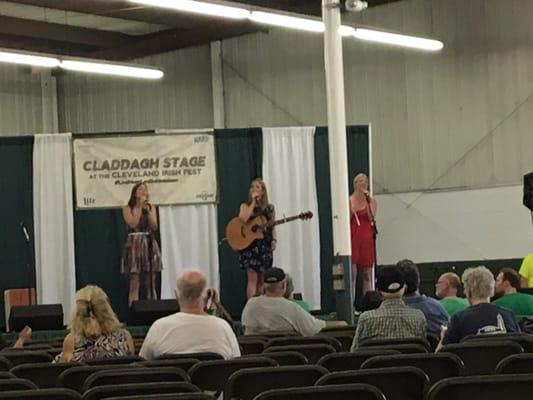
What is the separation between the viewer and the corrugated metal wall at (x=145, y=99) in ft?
65.1

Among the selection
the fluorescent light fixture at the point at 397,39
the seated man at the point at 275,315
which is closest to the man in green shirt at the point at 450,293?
the seated man at the point at 275,315

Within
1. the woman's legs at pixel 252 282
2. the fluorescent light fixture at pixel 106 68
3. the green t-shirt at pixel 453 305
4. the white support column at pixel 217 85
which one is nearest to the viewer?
the green t-shirt at pixel 453 305

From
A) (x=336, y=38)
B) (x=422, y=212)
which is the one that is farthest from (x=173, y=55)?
(x=336, y=38)

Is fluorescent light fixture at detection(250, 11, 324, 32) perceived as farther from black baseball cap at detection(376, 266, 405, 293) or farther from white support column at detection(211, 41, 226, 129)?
black baseball cap at detection(376, 266, 405, 293)

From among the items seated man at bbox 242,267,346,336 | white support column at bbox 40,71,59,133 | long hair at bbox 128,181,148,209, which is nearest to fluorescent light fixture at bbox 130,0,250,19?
long hair at bbox 128,181,148,209

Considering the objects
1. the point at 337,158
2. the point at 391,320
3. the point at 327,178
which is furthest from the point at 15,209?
the point at 391,320

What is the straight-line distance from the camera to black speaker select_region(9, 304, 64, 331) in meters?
12.6

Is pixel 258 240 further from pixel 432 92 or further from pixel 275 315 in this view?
Result: pixel 275 315

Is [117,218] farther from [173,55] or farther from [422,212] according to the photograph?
[173,55]

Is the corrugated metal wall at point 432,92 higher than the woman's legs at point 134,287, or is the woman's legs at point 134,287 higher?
the corrugated metal wall at point 432,92

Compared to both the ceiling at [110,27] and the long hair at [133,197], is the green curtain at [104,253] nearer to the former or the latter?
the long hair at [133,197]

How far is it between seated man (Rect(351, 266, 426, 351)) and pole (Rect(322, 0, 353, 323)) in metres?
4.66

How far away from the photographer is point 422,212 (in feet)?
56.5

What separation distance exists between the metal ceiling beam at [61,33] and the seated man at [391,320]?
41.4 ft
